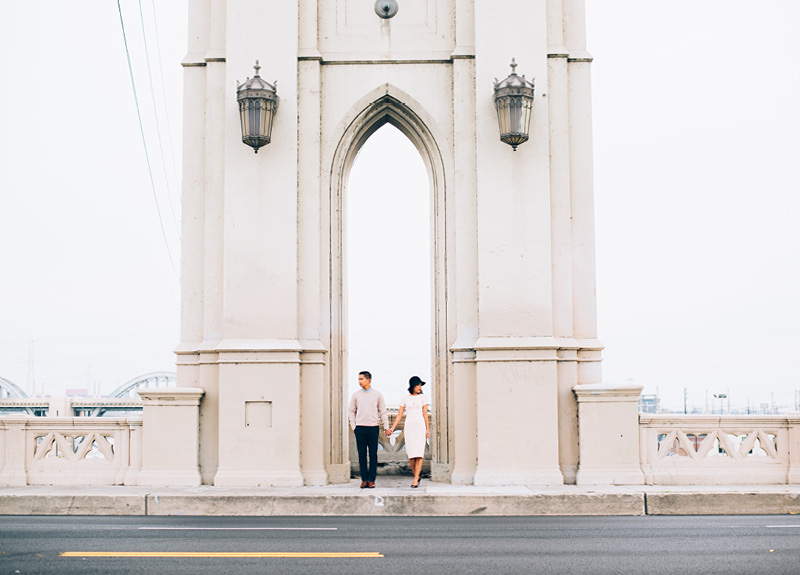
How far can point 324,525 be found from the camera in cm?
1140

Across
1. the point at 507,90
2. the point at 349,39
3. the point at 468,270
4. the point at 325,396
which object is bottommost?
the point at 325,396

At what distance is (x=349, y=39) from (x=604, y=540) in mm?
8489

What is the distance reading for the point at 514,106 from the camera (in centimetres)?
1425

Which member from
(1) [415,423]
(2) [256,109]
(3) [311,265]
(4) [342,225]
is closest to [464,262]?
(4) [342,225]

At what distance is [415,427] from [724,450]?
13.8ft

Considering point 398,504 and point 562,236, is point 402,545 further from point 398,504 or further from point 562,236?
point 562,236

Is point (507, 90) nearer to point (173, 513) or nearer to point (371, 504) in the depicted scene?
point (371, 504)

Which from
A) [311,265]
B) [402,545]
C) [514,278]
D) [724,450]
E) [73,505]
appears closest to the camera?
[402,545]

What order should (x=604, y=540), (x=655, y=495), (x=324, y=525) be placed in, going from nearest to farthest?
(x=604, y=540) → (x=324, y=525) → (x=655, y=495)

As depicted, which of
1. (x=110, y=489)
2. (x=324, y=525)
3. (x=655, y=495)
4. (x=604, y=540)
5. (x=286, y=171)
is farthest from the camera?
(x=286, y=171)

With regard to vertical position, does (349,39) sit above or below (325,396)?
above

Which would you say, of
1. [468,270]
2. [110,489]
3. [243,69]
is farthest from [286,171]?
[110,489]

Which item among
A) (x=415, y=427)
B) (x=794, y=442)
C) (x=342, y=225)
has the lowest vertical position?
(x=794, y=442)

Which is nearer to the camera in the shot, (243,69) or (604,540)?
(604,540)
